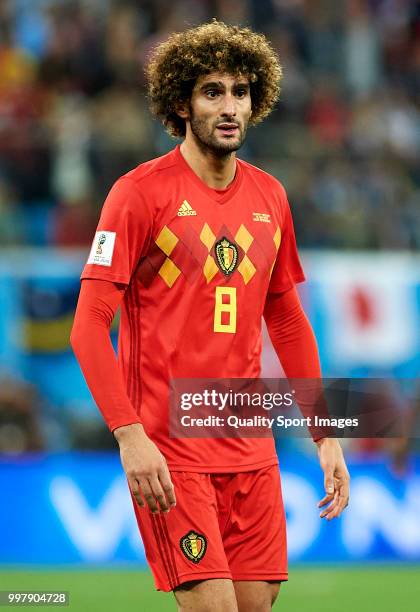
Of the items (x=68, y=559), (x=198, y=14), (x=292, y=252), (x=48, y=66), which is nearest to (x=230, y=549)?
(x=292, y=252)

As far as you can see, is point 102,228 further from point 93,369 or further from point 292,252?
point 292,252

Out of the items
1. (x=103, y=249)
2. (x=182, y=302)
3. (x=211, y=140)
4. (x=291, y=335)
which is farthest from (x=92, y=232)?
(x=103, y=249)

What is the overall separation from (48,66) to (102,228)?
27.8ft

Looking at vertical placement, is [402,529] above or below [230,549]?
below

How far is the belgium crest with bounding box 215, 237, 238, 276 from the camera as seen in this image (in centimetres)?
484

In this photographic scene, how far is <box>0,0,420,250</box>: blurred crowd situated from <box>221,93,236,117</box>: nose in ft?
21.0

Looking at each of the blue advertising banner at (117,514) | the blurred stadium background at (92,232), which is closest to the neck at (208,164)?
the blurred stadium background at (92,232)

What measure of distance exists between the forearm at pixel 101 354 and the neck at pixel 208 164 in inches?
26.1

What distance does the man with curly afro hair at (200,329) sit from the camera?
4.60 meters

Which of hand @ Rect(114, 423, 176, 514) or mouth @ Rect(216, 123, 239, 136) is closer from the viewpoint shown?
hand @ Rect(114, 423, 176, 514)

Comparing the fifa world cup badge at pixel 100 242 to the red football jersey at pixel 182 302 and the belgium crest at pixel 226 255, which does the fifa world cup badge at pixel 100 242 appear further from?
the belgium crest at pixel 226 255

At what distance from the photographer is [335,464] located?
4.94 metres

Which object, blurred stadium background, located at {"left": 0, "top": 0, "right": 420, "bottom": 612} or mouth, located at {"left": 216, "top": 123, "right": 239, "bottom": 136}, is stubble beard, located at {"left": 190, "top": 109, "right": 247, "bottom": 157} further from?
blurred stadium background, located at {"left": 0, "top": 0, "right": 420, "bottom": 612}

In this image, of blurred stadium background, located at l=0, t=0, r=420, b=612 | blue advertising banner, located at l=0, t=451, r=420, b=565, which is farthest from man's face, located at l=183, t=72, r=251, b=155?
blue advertising banner, located at l=0, t=451, r=420, b=565
